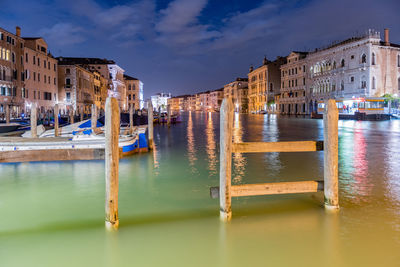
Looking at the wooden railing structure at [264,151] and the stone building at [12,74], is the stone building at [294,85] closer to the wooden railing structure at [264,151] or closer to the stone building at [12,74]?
the stone building at [12,74]

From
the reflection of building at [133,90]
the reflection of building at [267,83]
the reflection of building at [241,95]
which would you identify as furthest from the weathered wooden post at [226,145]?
the reflection of building at [133,90]

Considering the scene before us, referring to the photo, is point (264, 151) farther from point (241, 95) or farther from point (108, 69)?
point (241, 95)

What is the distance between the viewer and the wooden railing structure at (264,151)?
16.1 feet

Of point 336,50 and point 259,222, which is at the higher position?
point 336,50

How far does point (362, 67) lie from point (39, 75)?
41733mm

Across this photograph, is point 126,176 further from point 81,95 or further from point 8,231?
point 81,95

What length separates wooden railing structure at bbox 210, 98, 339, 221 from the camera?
4.91m

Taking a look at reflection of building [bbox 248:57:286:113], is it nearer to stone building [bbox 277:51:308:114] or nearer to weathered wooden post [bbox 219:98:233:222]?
stone building [bbox 277:51:308:114]

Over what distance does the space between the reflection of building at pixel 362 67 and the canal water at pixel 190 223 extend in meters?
37.0

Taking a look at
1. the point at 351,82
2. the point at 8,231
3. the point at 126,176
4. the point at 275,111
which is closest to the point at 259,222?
the point at 8,231

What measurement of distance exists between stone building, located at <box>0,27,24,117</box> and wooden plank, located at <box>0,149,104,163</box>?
27518 mm

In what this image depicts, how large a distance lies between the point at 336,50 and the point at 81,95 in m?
39.9

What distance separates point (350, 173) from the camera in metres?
9.35

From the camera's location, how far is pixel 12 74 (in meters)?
35.7
